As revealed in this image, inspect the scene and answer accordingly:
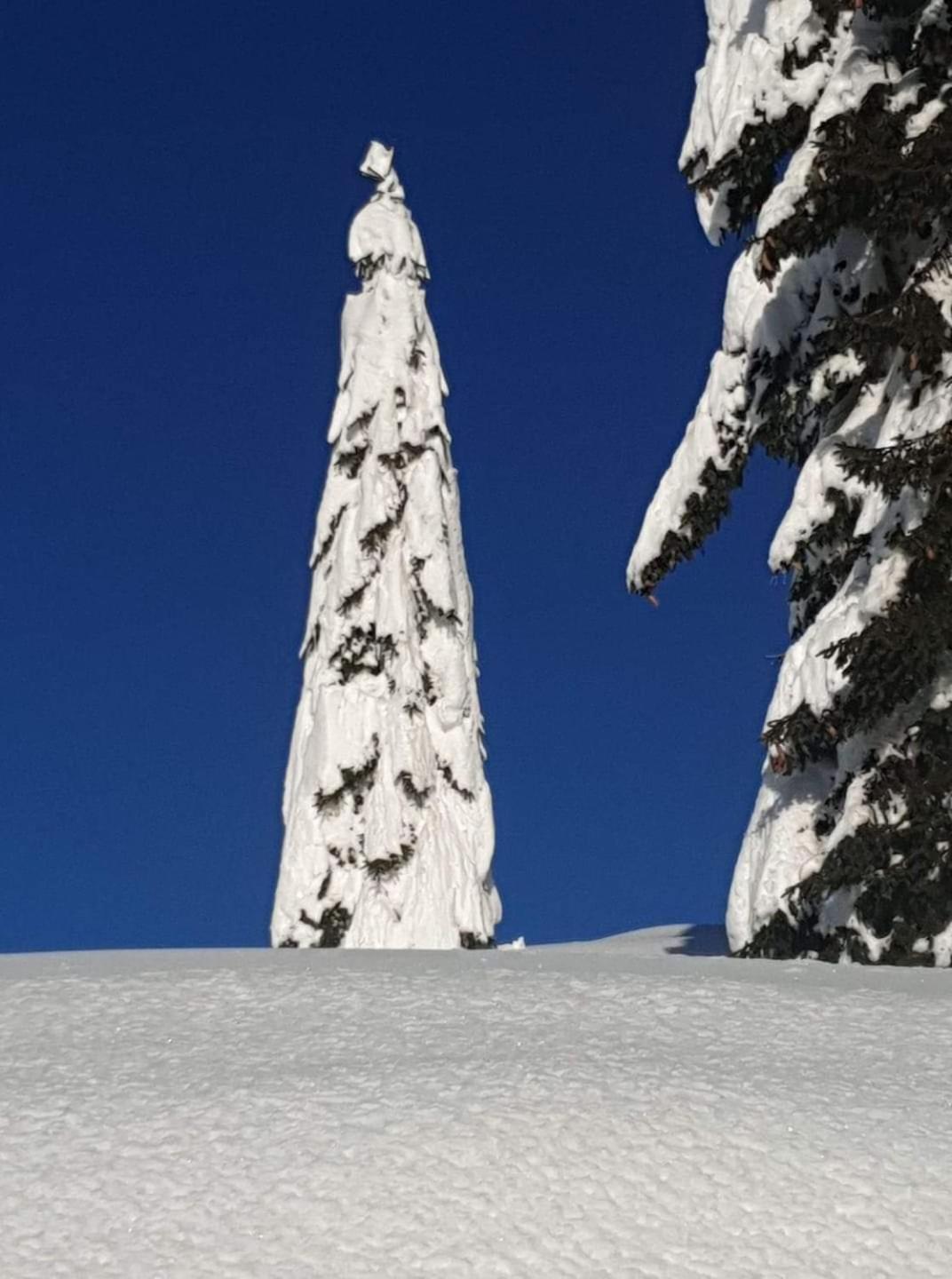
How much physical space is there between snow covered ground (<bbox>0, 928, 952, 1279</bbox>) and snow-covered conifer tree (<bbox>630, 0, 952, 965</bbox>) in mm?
2924

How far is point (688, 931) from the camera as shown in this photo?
15.4 metres

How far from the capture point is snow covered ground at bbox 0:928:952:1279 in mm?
3086

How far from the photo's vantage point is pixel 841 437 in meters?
9.20

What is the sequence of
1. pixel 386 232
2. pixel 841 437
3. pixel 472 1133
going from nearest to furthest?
pixel 472 1133, pixel 841 437, pixel 386 232

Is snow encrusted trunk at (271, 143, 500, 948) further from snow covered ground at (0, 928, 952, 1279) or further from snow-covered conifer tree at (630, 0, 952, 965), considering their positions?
snow covered ground at (0, 928, 952, 1279)

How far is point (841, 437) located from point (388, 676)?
23.2 feet

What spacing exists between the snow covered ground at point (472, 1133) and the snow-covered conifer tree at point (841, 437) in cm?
292

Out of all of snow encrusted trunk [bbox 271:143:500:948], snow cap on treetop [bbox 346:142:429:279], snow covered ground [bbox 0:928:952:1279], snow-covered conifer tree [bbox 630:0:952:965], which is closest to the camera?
snow covered ground [bbox 0:928:952:1279]

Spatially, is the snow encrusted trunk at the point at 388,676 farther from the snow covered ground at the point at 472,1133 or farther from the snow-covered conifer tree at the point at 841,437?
the snow covered ground at the point at 472,1133

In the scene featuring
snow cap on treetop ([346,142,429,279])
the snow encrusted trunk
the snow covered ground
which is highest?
snow cap on treetop ([346,142,429,279])

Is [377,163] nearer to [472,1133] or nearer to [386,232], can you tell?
[386,232]

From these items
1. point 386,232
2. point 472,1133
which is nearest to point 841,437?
point 472,1133

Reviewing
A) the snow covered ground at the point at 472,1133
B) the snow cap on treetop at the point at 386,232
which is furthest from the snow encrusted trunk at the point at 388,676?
the snow covered ground at the point at 472,1133

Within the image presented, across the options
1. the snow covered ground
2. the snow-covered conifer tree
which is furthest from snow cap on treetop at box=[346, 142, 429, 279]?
the snow covered ground
